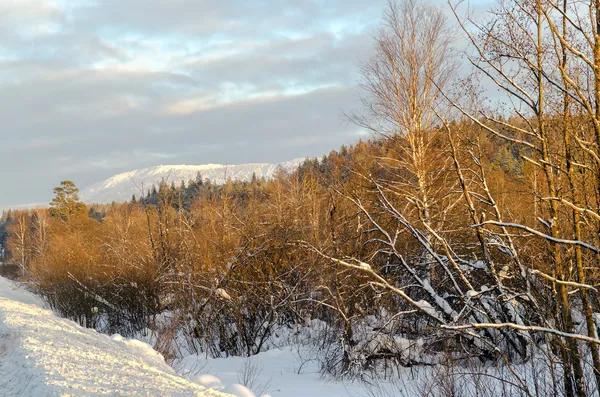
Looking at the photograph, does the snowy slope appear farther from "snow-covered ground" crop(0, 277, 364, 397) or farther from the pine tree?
the pine tree

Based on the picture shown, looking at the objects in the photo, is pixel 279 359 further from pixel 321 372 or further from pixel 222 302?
pixel 222 302

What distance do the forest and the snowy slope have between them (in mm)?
2610

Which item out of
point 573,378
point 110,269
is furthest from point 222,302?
point 573,378

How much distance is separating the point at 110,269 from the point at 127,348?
10.6 meters

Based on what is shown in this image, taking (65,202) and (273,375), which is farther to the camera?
(65,202)

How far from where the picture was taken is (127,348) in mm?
7207

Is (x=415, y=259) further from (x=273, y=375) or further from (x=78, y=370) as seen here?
(x=78, y=370)

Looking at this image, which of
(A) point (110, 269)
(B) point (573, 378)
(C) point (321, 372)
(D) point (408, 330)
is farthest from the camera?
(A) point (110, 269)

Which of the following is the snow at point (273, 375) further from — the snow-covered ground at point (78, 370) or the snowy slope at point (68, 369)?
the snowy slope at point (68, 369)

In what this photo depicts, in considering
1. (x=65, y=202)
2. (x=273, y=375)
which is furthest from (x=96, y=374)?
(x=65, y=202)

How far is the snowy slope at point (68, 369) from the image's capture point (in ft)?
13.8

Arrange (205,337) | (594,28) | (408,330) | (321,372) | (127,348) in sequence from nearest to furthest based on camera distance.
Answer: (594,28) < (127,348) < (321,372) < (408,330) < (205,337)

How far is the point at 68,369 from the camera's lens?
4.57 metres

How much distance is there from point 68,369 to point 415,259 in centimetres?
926
